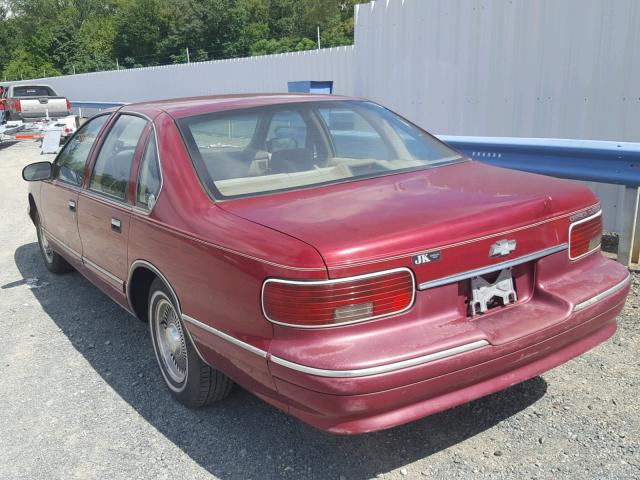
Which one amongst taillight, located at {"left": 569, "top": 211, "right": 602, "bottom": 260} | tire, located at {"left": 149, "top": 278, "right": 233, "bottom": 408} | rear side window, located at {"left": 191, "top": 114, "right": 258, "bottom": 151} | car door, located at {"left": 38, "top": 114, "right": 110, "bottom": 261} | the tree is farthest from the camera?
the tree

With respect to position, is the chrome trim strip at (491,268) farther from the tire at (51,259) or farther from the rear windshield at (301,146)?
the tire at (51,259)

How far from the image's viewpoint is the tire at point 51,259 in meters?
6.17

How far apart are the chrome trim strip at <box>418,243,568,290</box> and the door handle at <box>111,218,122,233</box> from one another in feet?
6.89

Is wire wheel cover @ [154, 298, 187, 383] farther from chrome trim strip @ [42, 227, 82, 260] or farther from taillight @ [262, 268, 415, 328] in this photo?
chrome trim strip @ [42, 227, 82, 260]

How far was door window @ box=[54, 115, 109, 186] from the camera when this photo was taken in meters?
4.81

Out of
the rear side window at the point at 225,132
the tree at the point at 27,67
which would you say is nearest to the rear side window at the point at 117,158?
the rear side window at the point at 225,132

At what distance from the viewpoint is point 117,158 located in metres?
4.29

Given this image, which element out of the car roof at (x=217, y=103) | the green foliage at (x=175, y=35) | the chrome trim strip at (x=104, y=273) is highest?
the green foliage at (x=175, y=35)

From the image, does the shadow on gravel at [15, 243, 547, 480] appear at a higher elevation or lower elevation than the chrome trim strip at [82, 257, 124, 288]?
lower

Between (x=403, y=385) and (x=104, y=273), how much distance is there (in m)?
2.56

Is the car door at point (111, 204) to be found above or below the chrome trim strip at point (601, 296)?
above

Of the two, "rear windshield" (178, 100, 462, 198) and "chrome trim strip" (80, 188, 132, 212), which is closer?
"rear windshield" (178, 100, 462, 198)

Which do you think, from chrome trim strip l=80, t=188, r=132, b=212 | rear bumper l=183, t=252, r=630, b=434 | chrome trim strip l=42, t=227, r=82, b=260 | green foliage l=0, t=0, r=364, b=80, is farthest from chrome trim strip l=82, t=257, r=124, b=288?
green foliage l=0, t=0, r=364, b=80

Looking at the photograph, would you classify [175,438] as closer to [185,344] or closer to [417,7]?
[185,344]
